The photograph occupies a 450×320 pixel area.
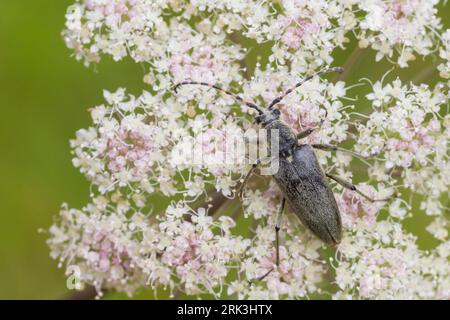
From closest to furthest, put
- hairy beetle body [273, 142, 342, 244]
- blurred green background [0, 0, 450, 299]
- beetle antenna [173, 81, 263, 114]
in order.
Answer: hairy beetle body [273, 142, 342, 244] < beetle antenna [173, 81, 263, 114] < blurred green background [0, 0, 450, 299]

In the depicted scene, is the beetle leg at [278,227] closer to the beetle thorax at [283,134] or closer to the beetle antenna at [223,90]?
the beetle thorax at [283,134]

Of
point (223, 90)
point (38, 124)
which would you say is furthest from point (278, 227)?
point (38, 124)

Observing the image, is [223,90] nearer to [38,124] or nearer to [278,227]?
[278,227]

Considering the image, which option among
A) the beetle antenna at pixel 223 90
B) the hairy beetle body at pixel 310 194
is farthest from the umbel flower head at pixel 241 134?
the hairy beetle body at pixel 310 194

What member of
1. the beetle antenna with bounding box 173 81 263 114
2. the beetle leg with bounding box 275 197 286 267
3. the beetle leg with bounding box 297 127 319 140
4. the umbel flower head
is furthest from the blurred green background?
the beetle leg with bounding box 275 197 286 267

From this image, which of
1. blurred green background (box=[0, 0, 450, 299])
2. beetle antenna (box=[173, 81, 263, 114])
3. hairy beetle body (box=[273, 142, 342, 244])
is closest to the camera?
hairy beetle body (box=[273, 142, 342, 244])

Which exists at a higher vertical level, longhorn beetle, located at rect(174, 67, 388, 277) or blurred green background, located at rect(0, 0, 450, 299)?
blurred green background, located at rect(0, 0, 450, 299)

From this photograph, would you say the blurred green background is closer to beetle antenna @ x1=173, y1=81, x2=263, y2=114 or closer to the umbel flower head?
the umbel flower head
